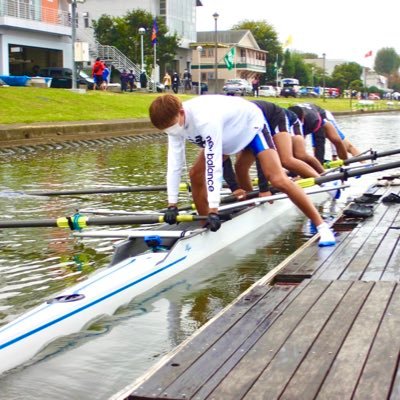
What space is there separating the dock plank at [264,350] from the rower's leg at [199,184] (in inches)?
90.1

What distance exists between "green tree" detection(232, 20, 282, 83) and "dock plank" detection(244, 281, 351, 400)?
106 metres

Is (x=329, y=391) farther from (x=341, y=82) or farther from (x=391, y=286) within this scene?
(x=341, y=82)

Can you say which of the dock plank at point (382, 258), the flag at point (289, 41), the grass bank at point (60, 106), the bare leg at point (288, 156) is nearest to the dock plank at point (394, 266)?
the dock plank at point (382, 258)

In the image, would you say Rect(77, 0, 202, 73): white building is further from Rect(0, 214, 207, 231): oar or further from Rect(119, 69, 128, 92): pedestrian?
Rect(0, 214, 207, 231): oar

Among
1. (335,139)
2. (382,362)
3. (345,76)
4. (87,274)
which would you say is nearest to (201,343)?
(382,362)

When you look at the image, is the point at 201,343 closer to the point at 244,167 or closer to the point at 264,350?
the point at 264,350

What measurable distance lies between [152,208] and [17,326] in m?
6.09

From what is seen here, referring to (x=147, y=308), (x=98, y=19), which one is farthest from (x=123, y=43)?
(x=147, y=308)

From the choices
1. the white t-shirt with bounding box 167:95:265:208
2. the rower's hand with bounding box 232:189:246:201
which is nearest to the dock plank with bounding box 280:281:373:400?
the white t-shirt with bounding box 167:95:265:208

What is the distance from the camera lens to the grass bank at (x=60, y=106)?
81.9 feet

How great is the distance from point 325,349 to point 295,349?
179mm

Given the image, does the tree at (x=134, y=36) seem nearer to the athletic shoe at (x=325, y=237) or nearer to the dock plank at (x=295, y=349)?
the athletic shoe at (x=325, y=237)

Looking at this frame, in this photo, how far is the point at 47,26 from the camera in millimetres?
46625

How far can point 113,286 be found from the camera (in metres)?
5.65
